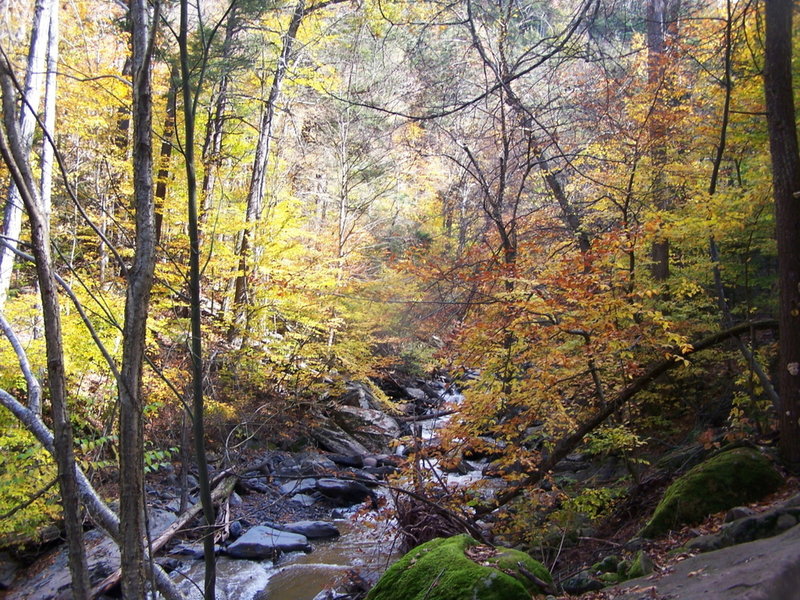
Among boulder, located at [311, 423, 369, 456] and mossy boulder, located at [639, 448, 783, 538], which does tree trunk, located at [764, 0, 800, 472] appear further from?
boulder, located at [311, 423, 369, 456]

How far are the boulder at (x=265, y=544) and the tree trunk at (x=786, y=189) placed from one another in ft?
21.1

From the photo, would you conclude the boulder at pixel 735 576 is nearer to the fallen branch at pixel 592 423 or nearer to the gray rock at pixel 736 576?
the gray rock at pixel 736 576

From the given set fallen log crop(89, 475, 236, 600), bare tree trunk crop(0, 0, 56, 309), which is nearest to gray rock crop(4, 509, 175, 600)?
fallen log crop(89, 475, 236, 600)

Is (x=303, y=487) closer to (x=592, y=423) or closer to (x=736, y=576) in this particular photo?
(x=592, y=423)

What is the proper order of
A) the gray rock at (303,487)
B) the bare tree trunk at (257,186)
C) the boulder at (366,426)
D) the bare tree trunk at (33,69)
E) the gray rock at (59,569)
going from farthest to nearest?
the boulder at (366,426), the bare tree trunk at (257,186), the gray rock at (303,487), the bare tree trunk at (33,69), the gray rock at (59,569)

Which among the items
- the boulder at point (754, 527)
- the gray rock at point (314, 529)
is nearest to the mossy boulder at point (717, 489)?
the boulder at point (754, 527)

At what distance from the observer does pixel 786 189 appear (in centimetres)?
526

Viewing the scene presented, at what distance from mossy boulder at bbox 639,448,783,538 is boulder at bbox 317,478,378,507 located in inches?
263

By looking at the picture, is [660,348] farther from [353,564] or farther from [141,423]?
[141,423]

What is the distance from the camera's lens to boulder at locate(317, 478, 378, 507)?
36.4ft

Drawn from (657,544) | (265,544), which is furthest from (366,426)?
(657,544)

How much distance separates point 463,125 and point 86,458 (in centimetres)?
805

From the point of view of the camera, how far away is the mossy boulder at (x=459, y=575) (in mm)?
3438

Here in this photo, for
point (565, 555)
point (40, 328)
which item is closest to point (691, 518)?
point (565, 555)
